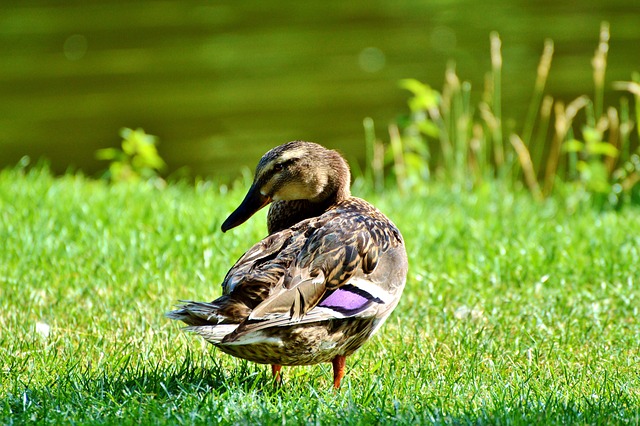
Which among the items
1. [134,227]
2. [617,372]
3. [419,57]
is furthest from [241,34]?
[617,372]

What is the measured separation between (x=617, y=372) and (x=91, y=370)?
224 centimetres

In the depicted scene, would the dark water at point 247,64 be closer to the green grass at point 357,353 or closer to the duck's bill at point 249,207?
the green grass at point 357,353

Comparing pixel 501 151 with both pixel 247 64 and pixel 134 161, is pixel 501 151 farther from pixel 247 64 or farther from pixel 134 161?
pixel 247 64

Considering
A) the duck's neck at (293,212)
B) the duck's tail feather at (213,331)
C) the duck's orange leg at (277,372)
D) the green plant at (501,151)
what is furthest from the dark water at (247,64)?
the duck's tail feather at (213,331)

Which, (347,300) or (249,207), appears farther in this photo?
(249,207)

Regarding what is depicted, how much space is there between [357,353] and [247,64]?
1414 cm

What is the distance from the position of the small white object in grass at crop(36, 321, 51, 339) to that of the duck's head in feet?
3.63

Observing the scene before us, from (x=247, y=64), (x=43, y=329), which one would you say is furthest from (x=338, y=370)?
(x=247, y=64)

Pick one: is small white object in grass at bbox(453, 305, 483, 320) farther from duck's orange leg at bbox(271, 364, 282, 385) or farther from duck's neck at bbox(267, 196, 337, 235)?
duck's orange leg at bbox(271, 364, 282, 385)

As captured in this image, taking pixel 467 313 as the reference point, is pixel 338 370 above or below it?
above

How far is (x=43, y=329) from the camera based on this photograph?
4.94 m

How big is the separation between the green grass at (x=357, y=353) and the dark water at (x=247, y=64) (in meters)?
6.29

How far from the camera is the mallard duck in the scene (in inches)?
148

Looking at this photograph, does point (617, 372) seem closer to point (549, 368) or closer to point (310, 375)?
point (549, 368)
